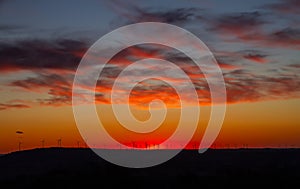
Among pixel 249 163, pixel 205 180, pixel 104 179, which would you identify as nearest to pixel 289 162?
pixel 249 163

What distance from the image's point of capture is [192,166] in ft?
551

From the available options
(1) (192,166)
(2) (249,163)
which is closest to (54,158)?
(1) (192,166)

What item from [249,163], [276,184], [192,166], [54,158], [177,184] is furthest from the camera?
[54,158]

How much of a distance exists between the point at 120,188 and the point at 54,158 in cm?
8809

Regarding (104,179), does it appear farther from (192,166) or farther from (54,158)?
(54,158)

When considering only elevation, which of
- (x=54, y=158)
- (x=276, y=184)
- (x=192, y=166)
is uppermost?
(x=54, y=158)

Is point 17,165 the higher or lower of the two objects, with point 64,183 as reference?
higher

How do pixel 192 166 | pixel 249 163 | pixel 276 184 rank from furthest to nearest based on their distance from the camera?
pixel 249 163, pixel 192 166, pixel 276 184

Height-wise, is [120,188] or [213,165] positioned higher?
[213,165]

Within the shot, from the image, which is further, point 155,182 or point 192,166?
point 192,166

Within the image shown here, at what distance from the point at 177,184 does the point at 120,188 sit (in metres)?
13.3

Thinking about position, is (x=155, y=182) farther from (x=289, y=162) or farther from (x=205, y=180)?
(x=289, y=162)

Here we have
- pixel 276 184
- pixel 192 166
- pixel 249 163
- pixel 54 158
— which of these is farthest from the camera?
pixel 54 158

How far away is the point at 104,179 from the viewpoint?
115438 millimetres
